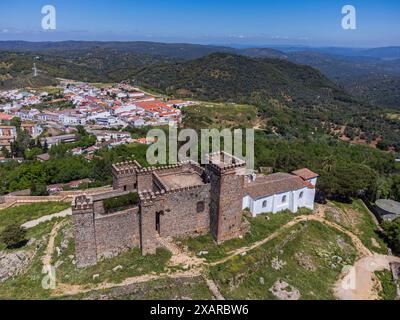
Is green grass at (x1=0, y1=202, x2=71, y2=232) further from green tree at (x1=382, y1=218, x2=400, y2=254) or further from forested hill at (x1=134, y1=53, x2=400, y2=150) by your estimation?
forested hill at (x1=134, y1=53, x2=400, y2=150)

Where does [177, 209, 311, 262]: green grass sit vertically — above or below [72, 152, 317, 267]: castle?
below

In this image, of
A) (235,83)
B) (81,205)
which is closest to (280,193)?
(81,205)

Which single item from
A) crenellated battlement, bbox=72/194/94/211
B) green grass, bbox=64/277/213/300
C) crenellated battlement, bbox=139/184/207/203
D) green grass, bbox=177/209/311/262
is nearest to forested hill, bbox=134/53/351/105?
green grass, bbox=177/209/311/262

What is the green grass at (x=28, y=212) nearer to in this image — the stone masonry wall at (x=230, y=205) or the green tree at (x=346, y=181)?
the stone masonry wall at (x=230, y=205)

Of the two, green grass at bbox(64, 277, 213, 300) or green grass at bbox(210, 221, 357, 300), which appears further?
green grass at bbox(210, 221, 357, 300)
